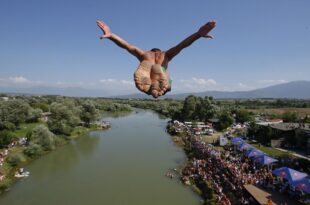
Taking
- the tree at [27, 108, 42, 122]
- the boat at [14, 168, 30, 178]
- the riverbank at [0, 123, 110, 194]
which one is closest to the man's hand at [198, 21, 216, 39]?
the riverbank at [0, 123, 110, 194]

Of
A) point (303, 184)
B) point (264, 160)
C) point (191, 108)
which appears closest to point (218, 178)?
point (264, 160)

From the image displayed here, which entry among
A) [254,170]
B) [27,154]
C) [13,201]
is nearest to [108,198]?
[13,201]

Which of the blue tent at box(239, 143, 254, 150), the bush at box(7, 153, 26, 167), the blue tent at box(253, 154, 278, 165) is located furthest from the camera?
the bush at box(7, 153, 26, 167)

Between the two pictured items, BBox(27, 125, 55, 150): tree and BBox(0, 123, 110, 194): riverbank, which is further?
BBox(27, 125, 55, 150): tree

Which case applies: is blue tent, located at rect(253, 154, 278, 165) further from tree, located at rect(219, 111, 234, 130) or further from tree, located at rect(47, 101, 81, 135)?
tree, located at rect(47, 101, 81, 135)

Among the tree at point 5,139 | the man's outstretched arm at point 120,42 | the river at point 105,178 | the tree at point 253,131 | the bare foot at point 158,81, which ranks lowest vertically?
the river at point 105,178

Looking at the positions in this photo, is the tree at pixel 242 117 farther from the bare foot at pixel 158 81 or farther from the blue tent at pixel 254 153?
the bare foot at pixel 158 81

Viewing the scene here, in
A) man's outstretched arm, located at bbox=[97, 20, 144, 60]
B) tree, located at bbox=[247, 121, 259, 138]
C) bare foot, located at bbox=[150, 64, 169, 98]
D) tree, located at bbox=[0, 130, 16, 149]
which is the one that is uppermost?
man's outstretched arm, located at bbox=[97, 20, 144, 60]


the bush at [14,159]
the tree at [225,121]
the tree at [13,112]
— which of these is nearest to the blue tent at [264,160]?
the bush at [14,159]
